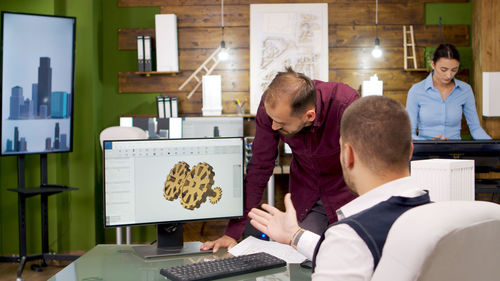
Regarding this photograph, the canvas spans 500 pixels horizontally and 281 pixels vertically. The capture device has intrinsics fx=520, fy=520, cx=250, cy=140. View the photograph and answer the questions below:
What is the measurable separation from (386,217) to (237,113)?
391cm

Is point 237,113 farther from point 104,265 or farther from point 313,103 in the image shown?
point 104,265

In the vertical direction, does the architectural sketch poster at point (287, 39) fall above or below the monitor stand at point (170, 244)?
above

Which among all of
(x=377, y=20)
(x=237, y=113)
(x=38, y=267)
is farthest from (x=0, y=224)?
(x=377, y=20)

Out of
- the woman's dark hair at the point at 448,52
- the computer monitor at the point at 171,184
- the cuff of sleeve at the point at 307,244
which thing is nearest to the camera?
the cuff of sleeve at the point at 307,244

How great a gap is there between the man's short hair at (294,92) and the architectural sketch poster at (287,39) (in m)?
2.84

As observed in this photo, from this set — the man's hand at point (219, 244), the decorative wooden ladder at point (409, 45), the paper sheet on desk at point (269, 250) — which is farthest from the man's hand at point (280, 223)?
the decorative wooden ladder at point (409, 45)

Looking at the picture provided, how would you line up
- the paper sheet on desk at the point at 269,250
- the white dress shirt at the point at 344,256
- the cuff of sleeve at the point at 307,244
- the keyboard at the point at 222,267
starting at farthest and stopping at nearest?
the paper sheet on desk at the point at 269,250 → the keyboard at the point at 222,267 → the cuff of sleeve at the point at 307,244 → the white dress shirt at the point at 344,256

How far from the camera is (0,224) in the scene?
14.5ft

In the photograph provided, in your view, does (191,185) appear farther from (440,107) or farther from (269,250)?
(440,107)

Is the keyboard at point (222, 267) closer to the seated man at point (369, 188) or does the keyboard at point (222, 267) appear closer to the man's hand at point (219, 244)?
the man's hand at point (219, 244)

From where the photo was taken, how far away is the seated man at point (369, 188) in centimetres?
99

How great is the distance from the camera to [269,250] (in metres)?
1.83

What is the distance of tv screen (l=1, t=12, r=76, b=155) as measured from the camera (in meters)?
3.87

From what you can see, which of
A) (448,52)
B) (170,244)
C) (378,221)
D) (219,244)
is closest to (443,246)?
(378,221)
